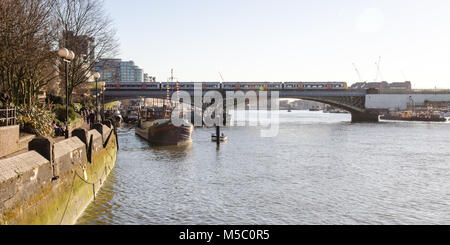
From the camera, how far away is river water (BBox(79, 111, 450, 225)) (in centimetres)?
2009

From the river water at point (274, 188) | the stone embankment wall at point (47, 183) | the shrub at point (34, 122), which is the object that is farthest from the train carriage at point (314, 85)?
the stone embankment wall at point (47, 183)

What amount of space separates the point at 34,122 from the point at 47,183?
39.2ft

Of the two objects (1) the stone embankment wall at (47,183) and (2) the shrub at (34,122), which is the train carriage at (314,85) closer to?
(2) the shrub at (34,122)

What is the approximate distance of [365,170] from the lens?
112 ft

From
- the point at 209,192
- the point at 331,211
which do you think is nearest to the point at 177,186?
the point at 209,192

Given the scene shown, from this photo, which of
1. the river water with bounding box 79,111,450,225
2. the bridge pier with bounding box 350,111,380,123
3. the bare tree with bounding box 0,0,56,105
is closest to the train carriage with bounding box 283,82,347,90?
the bridge pier with bounding box 350,111,380,123

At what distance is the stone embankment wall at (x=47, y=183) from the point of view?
37.6 ft

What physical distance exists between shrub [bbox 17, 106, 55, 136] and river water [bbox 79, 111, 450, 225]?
4.42 meters

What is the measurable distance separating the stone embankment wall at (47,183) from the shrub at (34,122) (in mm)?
4250

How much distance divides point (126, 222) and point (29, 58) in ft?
52.9

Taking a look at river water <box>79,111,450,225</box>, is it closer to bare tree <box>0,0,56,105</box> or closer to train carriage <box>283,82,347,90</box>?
bare tree <box>0,0,56,105</box>

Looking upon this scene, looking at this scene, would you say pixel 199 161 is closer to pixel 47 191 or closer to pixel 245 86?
pixel 47 191

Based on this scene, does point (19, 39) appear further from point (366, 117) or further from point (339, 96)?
point (366, 117)

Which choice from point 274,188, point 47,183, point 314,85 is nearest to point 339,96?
point 314,85
